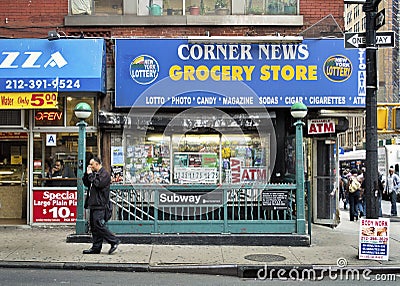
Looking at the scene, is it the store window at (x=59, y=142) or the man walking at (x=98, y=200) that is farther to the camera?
the store window at (x=59, y=142)

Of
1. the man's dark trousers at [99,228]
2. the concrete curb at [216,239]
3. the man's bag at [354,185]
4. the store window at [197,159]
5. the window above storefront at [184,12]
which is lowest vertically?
the concrete curb at [216,239]

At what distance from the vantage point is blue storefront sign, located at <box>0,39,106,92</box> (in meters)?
11.9

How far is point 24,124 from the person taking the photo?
12875mm

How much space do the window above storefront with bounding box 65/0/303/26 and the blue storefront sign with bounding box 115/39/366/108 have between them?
710mm

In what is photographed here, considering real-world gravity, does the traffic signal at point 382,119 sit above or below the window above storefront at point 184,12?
below

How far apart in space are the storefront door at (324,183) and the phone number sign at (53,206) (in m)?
6.05

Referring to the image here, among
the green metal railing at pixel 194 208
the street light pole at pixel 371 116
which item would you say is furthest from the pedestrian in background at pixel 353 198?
the street light pole at pixel 371 116

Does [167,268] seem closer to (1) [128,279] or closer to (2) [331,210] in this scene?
(1) [128,279]

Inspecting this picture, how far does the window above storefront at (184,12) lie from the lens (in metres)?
13.1

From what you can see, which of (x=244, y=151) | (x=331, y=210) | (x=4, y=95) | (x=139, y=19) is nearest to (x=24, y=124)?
(x=4, y=95)

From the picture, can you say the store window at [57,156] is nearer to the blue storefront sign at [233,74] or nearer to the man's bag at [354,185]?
the blue storefront sign at [233,74]

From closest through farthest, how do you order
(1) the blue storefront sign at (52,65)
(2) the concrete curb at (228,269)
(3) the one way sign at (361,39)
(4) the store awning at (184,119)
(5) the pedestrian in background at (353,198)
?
1. (2) the concrete curb at (228,269)
2. (3) the one way sign at (361,39)
3. (1) the blue storefront sign at (52,65)
4. (4) the store awning at (184,119)
5. (5) the pedestrian in background at (353,198)

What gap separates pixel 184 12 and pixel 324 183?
5.56m

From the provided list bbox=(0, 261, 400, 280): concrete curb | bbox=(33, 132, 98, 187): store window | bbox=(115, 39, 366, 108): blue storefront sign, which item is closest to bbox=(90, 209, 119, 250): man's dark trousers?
bbox=(0, 261, 400, 280): concrete curb
